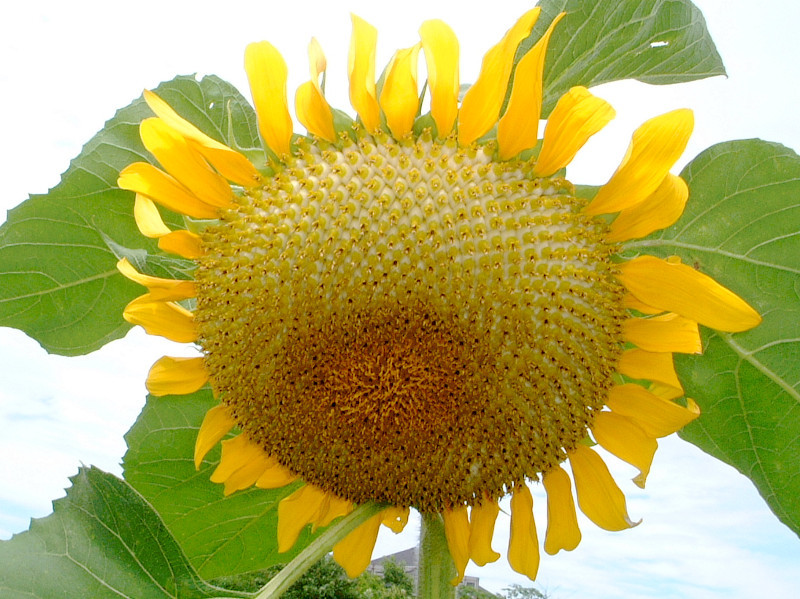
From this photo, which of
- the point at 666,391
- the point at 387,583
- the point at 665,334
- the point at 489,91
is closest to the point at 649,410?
the point at 666,391

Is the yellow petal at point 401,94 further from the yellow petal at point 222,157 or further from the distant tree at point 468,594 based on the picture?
the distant tree at point 468,594

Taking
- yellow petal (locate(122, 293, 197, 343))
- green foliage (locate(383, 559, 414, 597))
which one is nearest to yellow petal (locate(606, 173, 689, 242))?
yellow petal (locate(122, 293, 197, 343))

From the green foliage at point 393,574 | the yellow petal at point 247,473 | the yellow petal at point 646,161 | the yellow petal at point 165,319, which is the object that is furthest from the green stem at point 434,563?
the green foliage at point 393,574

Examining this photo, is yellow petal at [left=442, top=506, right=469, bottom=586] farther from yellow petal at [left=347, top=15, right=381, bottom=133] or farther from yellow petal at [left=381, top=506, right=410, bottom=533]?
yellow petal at [left=347, top=15, right=381, bottom=133]

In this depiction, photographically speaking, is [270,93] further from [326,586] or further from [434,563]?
[326,586]

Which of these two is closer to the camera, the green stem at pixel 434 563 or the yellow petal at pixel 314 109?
the yellow petal at pixel 314 109
